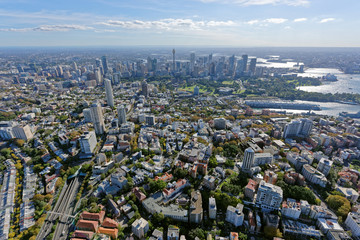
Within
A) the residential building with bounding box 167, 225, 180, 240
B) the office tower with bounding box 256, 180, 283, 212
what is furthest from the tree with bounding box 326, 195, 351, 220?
the residential building with bounding box 167, 225, 180, 240

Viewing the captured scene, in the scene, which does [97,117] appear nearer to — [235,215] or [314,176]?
[235,215]

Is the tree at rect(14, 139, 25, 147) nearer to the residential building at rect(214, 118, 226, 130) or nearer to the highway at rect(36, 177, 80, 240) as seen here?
the highway at rect(36, 177, 80, 240)

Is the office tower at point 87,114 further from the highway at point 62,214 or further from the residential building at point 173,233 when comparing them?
the residential building at point 173,233

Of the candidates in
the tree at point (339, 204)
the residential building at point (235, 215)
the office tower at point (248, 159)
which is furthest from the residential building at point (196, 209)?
the tree at point (339, 204)

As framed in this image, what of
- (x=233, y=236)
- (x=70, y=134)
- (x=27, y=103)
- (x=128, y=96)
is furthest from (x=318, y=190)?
(x=27, y=103)

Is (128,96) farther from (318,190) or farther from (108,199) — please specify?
(318,190)

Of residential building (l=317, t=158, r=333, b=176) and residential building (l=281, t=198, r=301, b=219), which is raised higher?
residential building (l=317, t=158, r=333, b=176)
